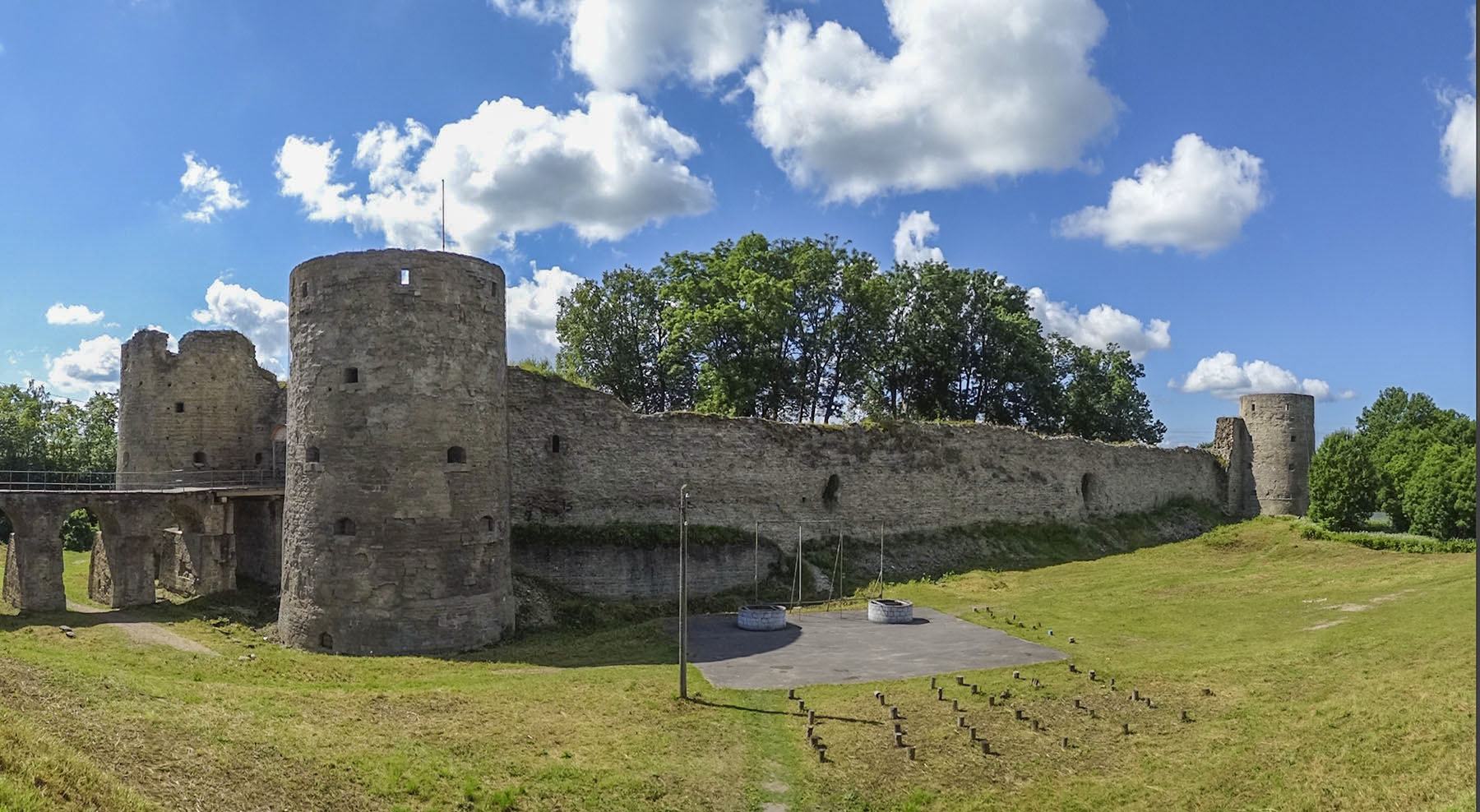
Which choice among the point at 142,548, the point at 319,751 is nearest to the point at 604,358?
the point at 142,548

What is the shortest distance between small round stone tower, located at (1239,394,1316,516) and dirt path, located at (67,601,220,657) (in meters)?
47.9

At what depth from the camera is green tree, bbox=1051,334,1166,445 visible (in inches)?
2100

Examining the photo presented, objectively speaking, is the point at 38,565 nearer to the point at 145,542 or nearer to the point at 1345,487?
the point at 145,542

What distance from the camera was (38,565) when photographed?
77.5 ft

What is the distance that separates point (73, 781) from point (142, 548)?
1960 centimetres

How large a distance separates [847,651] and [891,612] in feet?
13.6

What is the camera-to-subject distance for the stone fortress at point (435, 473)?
70.3 feet

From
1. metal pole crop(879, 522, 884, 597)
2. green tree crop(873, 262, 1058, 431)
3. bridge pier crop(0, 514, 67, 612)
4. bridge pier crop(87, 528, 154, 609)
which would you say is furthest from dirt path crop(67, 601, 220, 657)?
green tree crop(873, 262, 1058, 431)

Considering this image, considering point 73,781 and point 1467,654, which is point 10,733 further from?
point 1467,654

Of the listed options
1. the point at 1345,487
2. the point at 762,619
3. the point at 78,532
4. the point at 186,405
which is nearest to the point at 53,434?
the point at 78,532

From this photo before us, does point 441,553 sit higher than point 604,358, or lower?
lower

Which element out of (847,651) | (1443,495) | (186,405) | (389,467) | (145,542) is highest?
(186,405)

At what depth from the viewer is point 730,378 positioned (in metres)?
42.7

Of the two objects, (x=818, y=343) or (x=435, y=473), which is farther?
(x=818, y=343)
